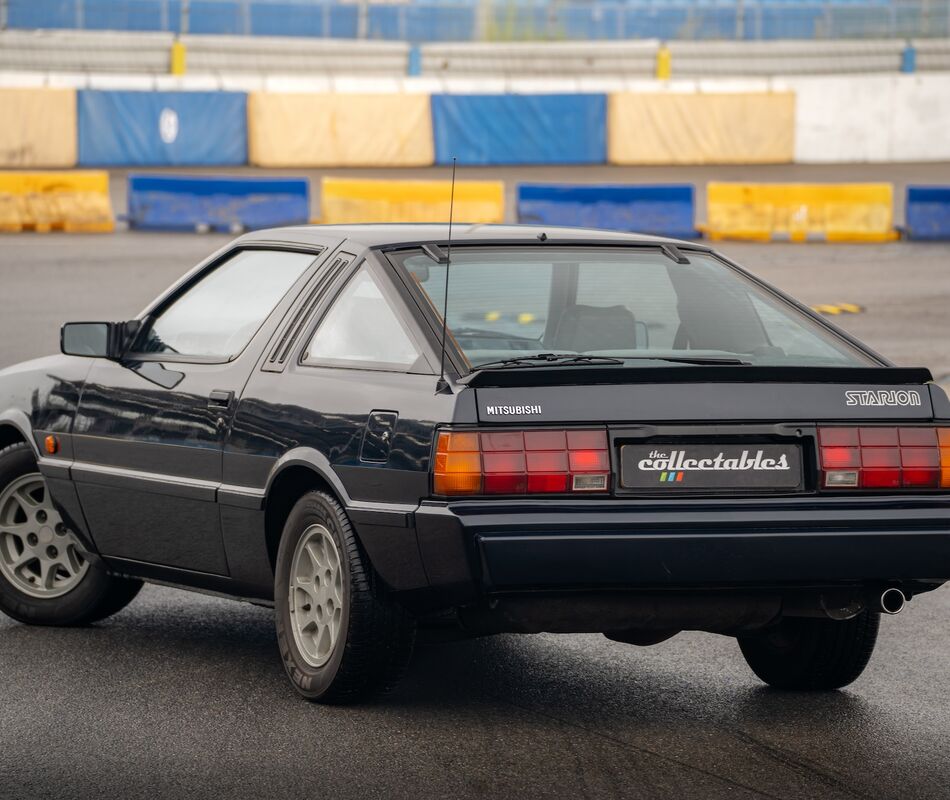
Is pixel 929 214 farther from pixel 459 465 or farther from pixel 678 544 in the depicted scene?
pixel 459 465

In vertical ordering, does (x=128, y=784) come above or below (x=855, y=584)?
below

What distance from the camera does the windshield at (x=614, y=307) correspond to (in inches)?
214

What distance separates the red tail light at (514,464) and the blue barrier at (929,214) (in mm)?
22698

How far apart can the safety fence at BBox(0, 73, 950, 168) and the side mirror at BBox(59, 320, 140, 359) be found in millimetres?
31917

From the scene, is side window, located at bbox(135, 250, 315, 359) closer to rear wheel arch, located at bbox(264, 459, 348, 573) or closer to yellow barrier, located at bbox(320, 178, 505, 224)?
rear wheel arch, located at bbox(264, 459, 348, 573)

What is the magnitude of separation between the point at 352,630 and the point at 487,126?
37320 mm

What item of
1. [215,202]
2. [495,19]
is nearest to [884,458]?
[215,202]

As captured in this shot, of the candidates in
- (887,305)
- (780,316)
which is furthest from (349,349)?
(887,305)

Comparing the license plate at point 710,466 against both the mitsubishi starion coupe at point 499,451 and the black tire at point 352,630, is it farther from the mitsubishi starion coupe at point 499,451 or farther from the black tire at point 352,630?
the black tire at point 352,630

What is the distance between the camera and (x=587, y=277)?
577cm

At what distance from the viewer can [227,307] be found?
20.0 ft

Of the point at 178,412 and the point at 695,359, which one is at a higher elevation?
the point at 695,359

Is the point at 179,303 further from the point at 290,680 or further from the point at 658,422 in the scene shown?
the point at 658,422

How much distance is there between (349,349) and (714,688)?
61.9 inches
